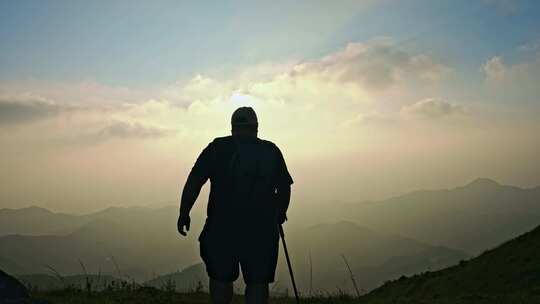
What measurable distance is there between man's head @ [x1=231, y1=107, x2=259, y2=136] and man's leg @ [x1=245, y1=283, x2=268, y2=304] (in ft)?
6.24

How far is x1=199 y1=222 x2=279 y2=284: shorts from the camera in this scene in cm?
589

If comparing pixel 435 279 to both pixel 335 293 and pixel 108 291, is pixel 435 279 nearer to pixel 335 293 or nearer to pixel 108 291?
pixel 335 293

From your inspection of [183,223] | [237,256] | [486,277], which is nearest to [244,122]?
[183,223]

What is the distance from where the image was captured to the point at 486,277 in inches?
584

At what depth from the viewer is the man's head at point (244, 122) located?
6.22 metres

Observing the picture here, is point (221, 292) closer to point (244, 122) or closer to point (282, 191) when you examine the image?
point (282, 191)

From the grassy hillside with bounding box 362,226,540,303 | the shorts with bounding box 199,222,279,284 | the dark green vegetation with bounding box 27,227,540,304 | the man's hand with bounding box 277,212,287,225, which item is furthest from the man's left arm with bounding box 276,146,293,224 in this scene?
the grassy hillside with bounding box 362,226,540,303

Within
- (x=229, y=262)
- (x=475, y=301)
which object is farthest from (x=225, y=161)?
(x=475, y=301)

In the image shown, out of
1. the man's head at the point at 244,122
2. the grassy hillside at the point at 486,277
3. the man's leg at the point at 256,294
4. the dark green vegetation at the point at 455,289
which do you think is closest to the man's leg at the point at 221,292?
the man's leg at the point at 256,294

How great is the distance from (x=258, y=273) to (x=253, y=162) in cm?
136

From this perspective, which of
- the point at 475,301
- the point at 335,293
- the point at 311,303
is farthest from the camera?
the point at 335,293

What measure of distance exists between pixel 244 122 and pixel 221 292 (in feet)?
6.94

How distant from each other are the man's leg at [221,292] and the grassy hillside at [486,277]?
729 centimetres

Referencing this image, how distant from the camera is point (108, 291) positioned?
10.2 m
